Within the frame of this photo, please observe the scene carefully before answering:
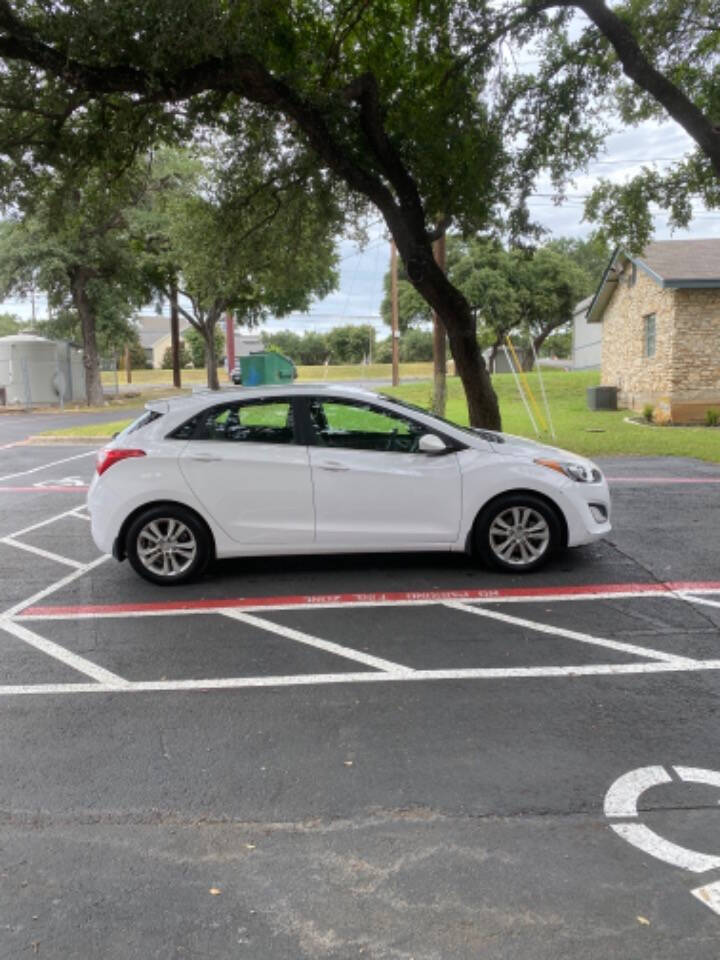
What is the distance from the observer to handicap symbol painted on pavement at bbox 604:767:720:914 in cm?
276

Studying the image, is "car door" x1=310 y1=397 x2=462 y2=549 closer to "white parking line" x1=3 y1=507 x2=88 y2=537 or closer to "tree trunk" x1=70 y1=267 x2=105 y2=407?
"white parking line" x1=3 y1=507 x2=88 y2=537

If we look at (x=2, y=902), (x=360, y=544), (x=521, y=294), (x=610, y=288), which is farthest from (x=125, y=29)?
(x=521, y=294)

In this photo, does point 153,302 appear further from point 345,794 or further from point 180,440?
point 345,794

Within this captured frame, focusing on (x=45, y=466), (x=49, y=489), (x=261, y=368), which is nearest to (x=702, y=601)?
(x=49, y=489)

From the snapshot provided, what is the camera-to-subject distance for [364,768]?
3502mm

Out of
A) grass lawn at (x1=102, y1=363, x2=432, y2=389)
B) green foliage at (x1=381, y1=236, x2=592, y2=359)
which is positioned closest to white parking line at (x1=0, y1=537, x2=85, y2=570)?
green foliage at (x1=381, y1=236, x2=592, y2=359)

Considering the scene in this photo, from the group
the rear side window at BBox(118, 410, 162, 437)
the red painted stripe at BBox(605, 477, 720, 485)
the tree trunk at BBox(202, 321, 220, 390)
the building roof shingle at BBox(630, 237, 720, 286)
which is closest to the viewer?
the rear side window at BBox(118, 410, 162, 437)

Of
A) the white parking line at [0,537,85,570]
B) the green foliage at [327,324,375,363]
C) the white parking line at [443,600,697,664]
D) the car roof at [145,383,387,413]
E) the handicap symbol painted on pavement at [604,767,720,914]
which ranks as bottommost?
the handicap symbol painted on pavement at [604,767,720,914]

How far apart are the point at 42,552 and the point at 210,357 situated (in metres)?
28.5

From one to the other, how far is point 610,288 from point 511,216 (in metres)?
16.7

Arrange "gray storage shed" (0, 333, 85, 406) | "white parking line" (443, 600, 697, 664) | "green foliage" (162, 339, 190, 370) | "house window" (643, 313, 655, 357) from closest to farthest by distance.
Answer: "white parking line" (443, 600, 697, 664) → "house window" (643, 313, 655, 357) → "gray storage shed" (0, 333, 85, 406) → "green foliage" (162, 339, 190, 370)

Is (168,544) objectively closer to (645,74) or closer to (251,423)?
(251,423)

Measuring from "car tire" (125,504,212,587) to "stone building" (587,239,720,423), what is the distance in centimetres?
1707

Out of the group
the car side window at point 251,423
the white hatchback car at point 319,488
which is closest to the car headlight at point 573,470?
the white hatchback car at point 319,488
